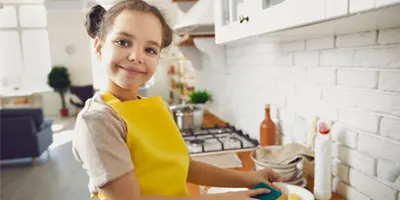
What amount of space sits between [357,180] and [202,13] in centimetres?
102

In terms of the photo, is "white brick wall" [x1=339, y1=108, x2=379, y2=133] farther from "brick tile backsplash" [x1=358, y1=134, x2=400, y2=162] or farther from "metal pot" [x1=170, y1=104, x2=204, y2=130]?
"metal pot" [x1=170, y1=104, x2=204, y2=130]

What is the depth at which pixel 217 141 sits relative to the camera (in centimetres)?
163

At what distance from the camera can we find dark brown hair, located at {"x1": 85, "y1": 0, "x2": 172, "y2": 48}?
2.23ft

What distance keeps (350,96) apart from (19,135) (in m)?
4.15

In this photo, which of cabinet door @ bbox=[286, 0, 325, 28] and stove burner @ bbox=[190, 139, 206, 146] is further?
stove burner @ bbox=[190, 139, 206, 146]

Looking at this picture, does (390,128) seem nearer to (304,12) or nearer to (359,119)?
(359,119)

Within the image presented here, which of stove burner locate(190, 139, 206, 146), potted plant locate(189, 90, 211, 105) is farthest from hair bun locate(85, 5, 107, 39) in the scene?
potted plant locate(189, 90, 211, 105)

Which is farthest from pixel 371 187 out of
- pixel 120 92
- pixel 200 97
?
pixel 200 97

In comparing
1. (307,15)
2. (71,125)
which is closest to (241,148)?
(307,15)

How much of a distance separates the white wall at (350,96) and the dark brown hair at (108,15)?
0.56 metres

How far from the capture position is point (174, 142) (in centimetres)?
74

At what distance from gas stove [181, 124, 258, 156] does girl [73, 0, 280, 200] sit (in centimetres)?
75

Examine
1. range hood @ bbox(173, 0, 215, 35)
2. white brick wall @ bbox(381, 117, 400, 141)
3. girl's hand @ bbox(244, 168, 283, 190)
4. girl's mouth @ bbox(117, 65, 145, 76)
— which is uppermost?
range hood @ bbox(173, 0, 215, 35)

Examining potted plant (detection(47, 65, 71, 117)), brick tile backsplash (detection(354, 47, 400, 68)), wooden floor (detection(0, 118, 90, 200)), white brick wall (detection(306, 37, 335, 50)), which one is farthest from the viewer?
potted plant (detection(47, 65, 71, 117))
